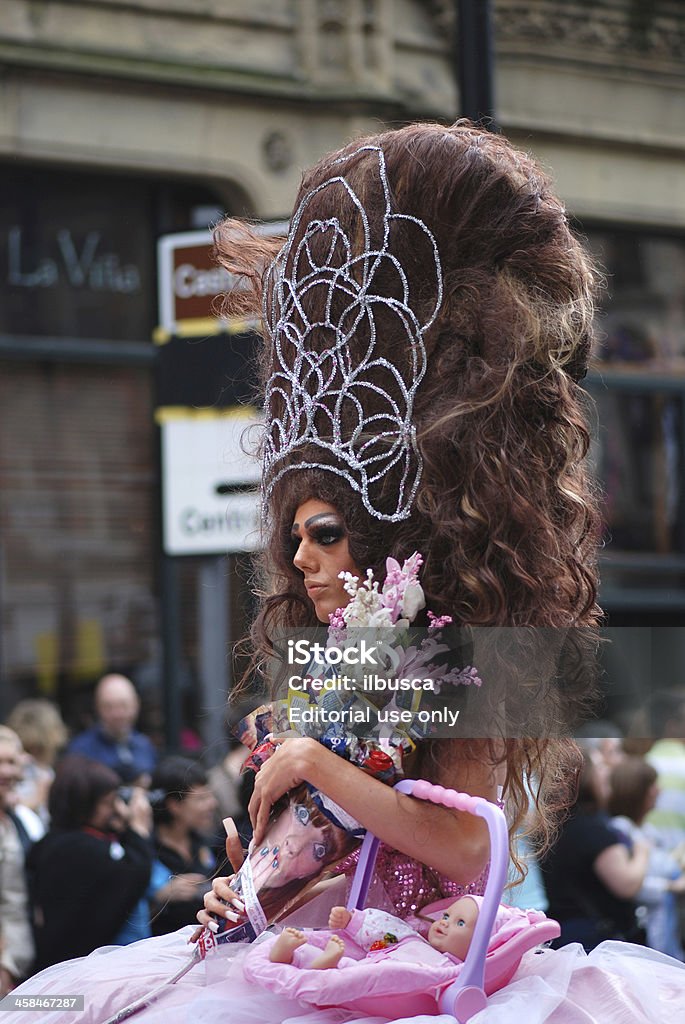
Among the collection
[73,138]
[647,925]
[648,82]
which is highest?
[648,82]

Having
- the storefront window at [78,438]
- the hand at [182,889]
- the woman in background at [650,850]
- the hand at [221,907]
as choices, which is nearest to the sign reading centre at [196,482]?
the woman in background at [650,850]

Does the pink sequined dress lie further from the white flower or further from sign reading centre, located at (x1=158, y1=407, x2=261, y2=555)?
sign reading centre, located at (x1=158, y1=407, x2=261, y2=555)

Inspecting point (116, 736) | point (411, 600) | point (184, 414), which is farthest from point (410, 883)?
point (116, 736)

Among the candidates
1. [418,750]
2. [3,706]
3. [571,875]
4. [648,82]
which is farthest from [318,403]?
[648,82]

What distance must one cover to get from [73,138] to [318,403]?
603 cm

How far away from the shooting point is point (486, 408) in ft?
8.37

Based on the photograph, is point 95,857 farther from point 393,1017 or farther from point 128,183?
point 128,183

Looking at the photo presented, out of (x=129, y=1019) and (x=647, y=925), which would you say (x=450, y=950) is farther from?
(x=647, y=925)

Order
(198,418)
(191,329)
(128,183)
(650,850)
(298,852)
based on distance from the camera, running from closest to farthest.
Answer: (298,852)
(650,850)
(198,418)
(191,329)
(128,183)

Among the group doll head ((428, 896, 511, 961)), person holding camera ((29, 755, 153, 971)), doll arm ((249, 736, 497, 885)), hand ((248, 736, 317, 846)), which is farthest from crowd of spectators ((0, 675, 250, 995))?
doll head ((428, 896, 511, 961))

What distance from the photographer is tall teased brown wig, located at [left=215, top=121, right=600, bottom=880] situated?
254 centimetres

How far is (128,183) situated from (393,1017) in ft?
23.1

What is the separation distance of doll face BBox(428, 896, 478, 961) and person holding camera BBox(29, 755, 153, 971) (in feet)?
6.36

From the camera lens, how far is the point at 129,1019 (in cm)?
241
